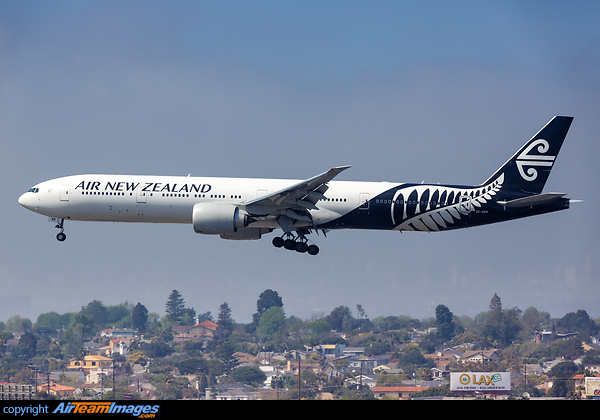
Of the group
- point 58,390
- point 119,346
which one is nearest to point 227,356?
point 58,390

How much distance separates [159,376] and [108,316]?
34.8 m

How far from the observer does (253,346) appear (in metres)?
79.5

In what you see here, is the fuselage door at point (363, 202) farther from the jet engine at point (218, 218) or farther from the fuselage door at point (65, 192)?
the fuselage door at point (65, 192)

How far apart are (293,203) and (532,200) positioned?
1320 centimetres

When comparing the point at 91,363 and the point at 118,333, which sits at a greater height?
the point at 118,333

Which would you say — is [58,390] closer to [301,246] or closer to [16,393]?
[16,393]

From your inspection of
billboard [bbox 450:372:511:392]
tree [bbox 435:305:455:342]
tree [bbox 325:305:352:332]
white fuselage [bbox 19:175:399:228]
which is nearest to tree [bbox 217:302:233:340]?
tree [bbox 325:305:352:332]

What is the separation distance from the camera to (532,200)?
1658 inches

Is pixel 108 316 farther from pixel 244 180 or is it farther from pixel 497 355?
pixel 244 180

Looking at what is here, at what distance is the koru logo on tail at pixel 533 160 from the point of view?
4447 centimetres

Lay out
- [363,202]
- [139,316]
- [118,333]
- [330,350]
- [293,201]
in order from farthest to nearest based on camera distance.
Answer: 1. [139,316]
2. [118,333]
3. [330,350]
4. [363,202]
5. [293,201]

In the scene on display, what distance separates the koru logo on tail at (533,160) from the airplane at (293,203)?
306mm

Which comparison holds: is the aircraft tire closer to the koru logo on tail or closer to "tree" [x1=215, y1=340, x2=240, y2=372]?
the koru logo on tail

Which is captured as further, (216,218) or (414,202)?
(414,202)
